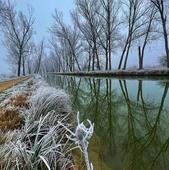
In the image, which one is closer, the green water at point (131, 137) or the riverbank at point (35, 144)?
the riverbank at point (35, 144)

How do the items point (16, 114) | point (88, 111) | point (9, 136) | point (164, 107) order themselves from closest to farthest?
point (9, 136)
point (16, 114)
point (164, 107)
point (88, 111)

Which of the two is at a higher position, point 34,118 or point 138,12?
point 138,12

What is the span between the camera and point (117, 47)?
5147cm

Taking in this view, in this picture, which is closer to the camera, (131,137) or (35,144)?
(35,144)

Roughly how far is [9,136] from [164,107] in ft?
18.1

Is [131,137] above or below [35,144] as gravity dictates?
below

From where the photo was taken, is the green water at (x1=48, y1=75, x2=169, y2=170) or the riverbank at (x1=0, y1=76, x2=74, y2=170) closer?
the riverbank at (x1=0, y1=76, x2=74, y2=170)

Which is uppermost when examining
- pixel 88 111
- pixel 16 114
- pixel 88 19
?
pixel 88 19

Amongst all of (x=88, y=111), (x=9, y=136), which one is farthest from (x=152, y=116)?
(x=9, y=136)

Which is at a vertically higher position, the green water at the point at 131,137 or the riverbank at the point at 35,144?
the riverbank at the point at 35,144

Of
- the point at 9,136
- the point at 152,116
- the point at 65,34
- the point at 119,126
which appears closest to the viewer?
the point at 9,136

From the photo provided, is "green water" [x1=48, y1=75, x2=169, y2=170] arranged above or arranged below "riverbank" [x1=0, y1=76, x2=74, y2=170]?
below

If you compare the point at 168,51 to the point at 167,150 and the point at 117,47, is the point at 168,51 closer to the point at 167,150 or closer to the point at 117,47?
the point at 117,47

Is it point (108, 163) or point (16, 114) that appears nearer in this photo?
point (108, 163)
